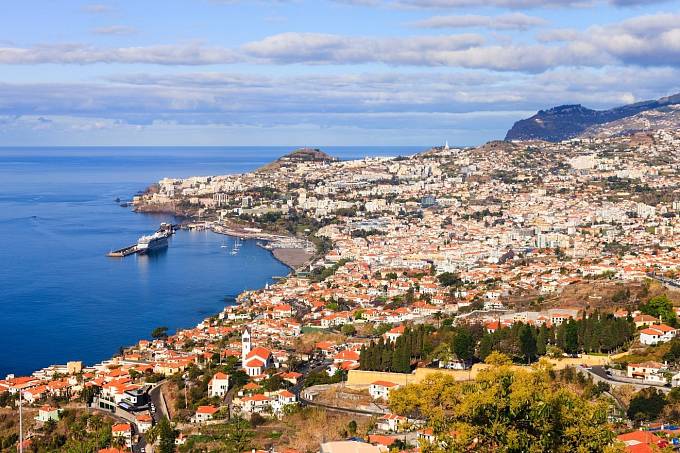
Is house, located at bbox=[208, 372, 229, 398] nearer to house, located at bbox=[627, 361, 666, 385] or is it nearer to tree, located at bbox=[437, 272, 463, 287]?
house, located at bbox=[627, 361, 666, 385]

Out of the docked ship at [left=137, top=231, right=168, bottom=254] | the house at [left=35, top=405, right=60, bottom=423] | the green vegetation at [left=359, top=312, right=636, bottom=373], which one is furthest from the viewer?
the docked ship at [left=137, top=231, right=168, bottom=254]

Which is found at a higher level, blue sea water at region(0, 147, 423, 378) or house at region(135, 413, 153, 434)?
house at region(135, 413, 153, 434)

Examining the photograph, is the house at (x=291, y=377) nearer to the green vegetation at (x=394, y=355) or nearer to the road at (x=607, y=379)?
the green vegetation at (x=394, y=355)

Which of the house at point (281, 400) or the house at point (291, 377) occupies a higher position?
the house at point (281, 400)

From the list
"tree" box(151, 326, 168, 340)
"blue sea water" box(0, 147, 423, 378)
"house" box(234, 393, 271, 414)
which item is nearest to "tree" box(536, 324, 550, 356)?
"house" box(234, 393, 271, 414)

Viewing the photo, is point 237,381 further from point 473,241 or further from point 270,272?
point 473,241

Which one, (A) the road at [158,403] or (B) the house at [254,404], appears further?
(A) the road at [158,403]

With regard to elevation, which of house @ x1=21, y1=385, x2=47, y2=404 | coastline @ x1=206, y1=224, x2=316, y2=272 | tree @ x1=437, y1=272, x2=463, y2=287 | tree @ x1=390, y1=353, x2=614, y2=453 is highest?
tree @ x1=390, y1=353, x2=614, y2=453

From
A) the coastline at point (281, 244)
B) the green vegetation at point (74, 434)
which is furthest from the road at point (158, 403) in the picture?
the coastline at point (281, 244)
